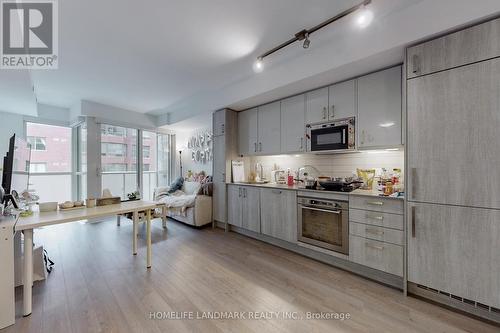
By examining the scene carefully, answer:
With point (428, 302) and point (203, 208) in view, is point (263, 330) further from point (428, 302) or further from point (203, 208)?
point (203, 208)

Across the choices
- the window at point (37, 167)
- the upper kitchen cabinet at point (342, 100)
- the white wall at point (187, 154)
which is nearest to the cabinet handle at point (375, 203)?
the upper kitchen cabinet at point (342, 100)

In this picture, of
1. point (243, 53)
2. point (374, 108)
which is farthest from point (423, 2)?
point (243, 53)

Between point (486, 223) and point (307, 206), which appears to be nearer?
point (486, 223)

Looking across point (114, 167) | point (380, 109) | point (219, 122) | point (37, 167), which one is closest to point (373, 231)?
point (380, 109)

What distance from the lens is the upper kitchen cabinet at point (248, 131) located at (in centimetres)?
375

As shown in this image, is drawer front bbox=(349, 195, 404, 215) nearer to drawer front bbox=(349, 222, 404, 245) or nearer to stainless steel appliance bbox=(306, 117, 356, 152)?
drawer front bbox=(349, 222, 404, 245)

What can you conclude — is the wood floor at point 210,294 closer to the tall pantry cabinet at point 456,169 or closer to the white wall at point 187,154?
the tall pantry cabinet at point 456,169

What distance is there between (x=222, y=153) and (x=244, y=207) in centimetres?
110

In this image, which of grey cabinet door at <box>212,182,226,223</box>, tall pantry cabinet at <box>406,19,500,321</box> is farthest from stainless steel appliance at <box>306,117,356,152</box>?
grey cabinet door at <box>212,182,226,223</box>

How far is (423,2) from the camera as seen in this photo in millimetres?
1783

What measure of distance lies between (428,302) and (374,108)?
1.97 metres

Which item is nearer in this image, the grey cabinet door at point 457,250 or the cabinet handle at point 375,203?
the grey cabinet door at point 457,250

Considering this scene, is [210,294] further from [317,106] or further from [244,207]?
[317,106]

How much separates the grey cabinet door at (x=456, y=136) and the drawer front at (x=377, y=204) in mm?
169
